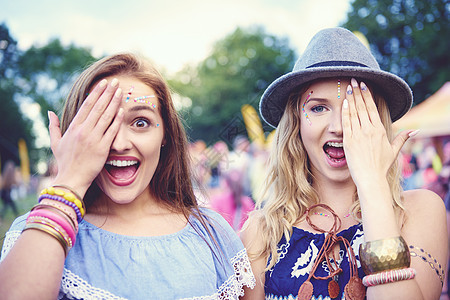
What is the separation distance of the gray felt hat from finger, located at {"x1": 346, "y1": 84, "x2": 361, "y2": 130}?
0.09 m

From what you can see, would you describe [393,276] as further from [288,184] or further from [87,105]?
[87,105]

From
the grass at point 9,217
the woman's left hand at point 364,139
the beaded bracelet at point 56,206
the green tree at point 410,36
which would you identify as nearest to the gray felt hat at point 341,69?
the woman's left hand at point 364,139

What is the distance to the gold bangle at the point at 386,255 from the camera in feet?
5.10

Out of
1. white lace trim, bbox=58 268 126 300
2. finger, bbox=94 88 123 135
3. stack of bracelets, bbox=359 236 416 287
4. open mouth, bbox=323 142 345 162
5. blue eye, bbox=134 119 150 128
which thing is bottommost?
stack of bracelets, bbox=359 236 416 287

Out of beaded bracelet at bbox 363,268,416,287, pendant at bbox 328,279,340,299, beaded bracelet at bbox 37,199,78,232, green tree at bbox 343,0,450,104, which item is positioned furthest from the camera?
green tree at bbox 343,0,450,104

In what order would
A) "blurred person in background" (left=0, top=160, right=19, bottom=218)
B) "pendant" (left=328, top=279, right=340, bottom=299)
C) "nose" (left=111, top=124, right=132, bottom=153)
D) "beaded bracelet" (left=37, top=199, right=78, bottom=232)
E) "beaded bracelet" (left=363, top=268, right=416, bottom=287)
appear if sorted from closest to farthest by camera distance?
"beaded bracelet" (left=37, top=199, right=78, bottom=232) → "beaded bracelet" (left=363, top=268, right=416, bottom=287) → "nose" (left=111, top=124, right=132, bottom=153) → "pendant" (left=328, top=279, right=340, bottom=299) → "blurred person in background" (left=0, top=160, right=19, bottom=218)

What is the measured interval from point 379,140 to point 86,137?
4.37ft

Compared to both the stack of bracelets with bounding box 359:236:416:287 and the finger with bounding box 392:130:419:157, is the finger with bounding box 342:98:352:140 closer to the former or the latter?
the finger with bounding box 392:130:419:157

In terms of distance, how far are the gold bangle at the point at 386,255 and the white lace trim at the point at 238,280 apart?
58cm

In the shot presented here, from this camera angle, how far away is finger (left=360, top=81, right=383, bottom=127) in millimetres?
1837

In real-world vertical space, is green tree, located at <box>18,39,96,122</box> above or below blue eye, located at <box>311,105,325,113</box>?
above

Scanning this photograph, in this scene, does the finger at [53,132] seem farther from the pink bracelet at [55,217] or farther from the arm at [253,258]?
the arm at [253,258]

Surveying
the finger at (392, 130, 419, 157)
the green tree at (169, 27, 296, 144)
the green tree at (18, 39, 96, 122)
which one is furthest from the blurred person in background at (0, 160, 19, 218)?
the green tree at (169, 27, 296, 144)

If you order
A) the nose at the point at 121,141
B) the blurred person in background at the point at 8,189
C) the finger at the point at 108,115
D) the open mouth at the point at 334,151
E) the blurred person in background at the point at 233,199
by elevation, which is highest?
the blurred person in background at the point at 8,189
